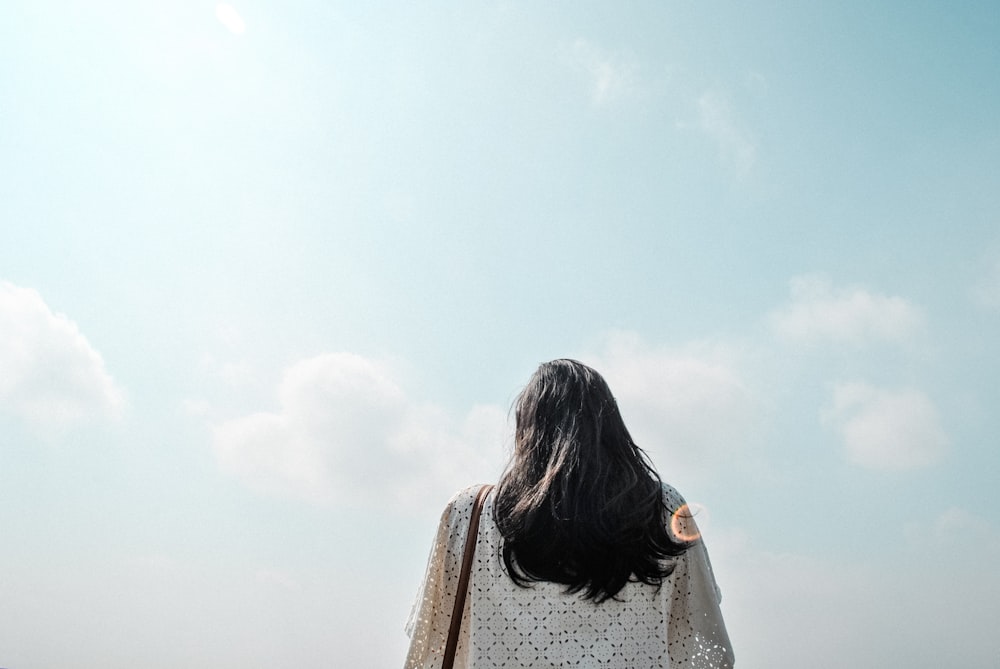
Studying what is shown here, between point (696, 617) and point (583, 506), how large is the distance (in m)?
0.91

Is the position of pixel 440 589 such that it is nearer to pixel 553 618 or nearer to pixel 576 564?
pixel 553 618

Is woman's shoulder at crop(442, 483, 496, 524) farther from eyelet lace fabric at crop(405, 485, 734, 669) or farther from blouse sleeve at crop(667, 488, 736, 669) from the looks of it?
blouse sleeve at crop(667, 488, 736, 669)

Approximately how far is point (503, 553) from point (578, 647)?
54 centimetres

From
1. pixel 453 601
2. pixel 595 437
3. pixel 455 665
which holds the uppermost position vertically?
pixel 595 437

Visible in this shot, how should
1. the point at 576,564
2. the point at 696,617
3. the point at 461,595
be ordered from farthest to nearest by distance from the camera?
the point at 696,617 → the point at 461,595 → the point at 576,564

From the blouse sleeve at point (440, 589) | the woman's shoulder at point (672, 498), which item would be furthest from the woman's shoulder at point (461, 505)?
the woman's shoulder at point (672, 498)

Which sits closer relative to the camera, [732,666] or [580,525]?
[580,525]

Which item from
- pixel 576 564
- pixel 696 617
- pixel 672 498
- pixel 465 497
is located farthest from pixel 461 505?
pixel 696 617

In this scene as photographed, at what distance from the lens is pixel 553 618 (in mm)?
3619

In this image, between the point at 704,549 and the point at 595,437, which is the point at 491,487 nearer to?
the point at 595,437

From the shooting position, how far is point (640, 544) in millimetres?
3590

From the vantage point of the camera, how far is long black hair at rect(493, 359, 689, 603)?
3.53 m

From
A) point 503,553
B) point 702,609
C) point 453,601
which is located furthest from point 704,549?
point 453,601

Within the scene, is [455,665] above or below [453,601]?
below
